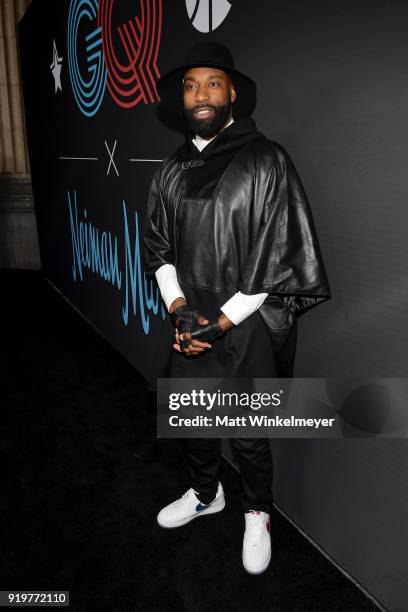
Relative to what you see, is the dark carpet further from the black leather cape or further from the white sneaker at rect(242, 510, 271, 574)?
the black leather cape

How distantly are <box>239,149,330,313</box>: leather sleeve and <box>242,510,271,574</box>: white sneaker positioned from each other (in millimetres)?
867

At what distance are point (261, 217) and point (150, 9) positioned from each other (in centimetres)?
152

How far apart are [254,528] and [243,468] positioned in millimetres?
228

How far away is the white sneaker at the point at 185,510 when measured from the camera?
72.2 inches

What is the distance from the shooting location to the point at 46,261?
534 cm

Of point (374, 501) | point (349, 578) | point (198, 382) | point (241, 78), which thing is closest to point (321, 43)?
point (241, 78)

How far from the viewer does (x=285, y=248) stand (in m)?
1.33

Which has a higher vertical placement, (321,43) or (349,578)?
(321,43)

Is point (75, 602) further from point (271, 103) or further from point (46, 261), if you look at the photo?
point (46, 261)

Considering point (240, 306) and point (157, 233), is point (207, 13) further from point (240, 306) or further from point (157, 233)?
point (240, 306)

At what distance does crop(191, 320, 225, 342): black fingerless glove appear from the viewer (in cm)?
138

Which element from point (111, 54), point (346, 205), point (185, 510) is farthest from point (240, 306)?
point (111, 54)

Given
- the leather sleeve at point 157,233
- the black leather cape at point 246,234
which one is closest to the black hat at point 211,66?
the black leather cape at point 246,234

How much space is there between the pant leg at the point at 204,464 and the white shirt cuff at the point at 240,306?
0.57 meters
